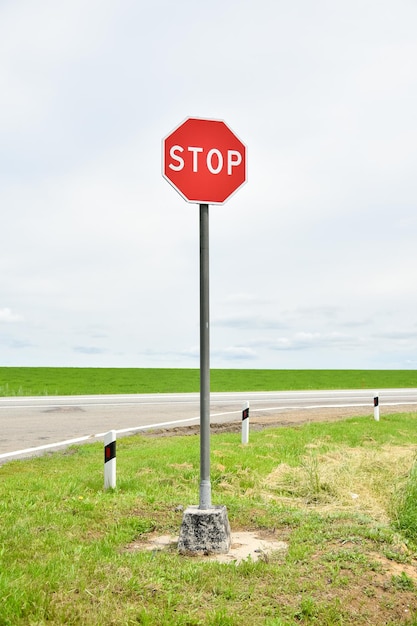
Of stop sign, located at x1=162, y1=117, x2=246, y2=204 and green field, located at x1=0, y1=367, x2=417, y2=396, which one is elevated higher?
stop sign, located at x1=162, y1=117, x2=246, y2=204

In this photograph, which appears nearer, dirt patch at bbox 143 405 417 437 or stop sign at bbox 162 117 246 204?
stop sign at bbox 162 117 246 204

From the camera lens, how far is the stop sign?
6090mm

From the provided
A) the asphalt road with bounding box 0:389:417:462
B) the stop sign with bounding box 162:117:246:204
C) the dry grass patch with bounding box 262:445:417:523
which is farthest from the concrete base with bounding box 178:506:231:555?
the asphalt road with bounding box 0:389:417:462

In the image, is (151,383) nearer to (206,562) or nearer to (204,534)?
(204,534)

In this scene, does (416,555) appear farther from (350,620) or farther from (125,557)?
(125,557)

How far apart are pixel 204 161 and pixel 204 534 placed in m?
3.66

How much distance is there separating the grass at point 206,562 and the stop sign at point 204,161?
3509 mm

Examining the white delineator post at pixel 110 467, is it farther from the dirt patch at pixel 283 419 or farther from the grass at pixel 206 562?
the dirt patch at pixel 283 419

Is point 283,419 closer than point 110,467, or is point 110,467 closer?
point 110,467

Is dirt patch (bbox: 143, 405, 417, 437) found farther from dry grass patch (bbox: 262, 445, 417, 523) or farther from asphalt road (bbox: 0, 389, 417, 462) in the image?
dry grass patch (bbox: 262, 445, 417, 523)

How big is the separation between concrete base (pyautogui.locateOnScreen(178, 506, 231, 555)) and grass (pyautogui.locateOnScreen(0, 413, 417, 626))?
8.6 inches

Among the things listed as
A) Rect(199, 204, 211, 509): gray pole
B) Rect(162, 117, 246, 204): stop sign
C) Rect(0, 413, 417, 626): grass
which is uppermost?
Rect(162, 117, 246, 204): stop sign

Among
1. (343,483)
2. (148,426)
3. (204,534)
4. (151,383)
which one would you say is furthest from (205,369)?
(151,383)

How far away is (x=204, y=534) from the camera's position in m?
5.82
